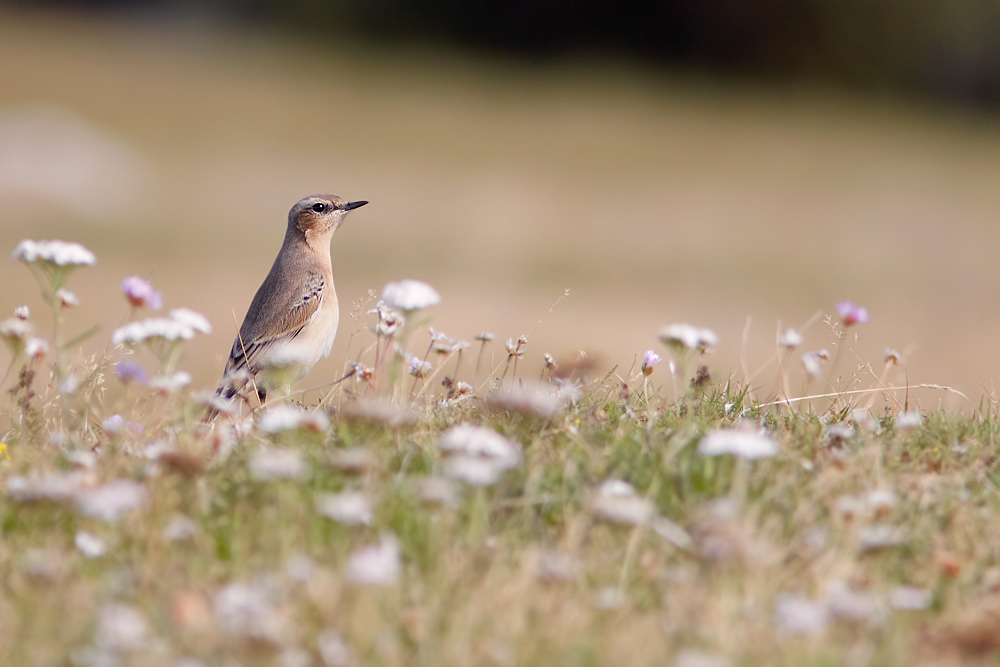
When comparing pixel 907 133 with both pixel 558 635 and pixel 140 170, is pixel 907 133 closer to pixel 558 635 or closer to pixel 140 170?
pixel 140 170

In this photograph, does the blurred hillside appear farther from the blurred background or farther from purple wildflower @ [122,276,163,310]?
purple wildflower @ [122,276,163,310]

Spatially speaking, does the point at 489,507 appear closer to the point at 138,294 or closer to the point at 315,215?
the point at 138,294

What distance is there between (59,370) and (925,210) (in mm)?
28325

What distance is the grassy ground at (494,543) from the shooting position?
108 inches

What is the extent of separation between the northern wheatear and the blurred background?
14.6 ft

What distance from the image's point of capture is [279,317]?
275 inches

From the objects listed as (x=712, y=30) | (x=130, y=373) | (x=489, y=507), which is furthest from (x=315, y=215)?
(x=712, y=30)

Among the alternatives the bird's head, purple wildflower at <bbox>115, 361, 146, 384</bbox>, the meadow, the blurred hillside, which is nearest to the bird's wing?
the bird's head

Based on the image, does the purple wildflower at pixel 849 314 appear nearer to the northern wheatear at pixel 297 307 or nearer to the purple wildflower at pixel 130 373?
the northern wheatear at pixel 297 307

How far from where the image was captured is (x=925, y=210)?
2944 centimetres

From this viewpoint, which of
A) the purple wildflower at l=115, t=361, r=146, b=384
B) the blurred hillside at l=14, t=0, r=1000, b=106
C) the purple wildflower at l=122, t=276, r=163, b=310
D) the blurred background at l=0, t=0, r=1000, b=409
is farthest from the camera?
the blurred hillside at l=14, t=0, r=1000, b=106

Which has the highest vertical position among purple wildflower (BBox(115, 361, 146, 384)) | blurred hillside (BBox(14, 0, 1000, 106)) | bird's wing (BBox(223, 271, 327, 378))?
blurred hillside (BBox(14, 0, 1000, 106))

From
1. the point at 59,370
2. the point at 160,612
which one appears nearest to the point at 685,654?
the point at 160,612

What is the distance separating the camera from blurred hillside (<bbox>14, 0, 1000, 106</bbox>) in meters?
42.7
